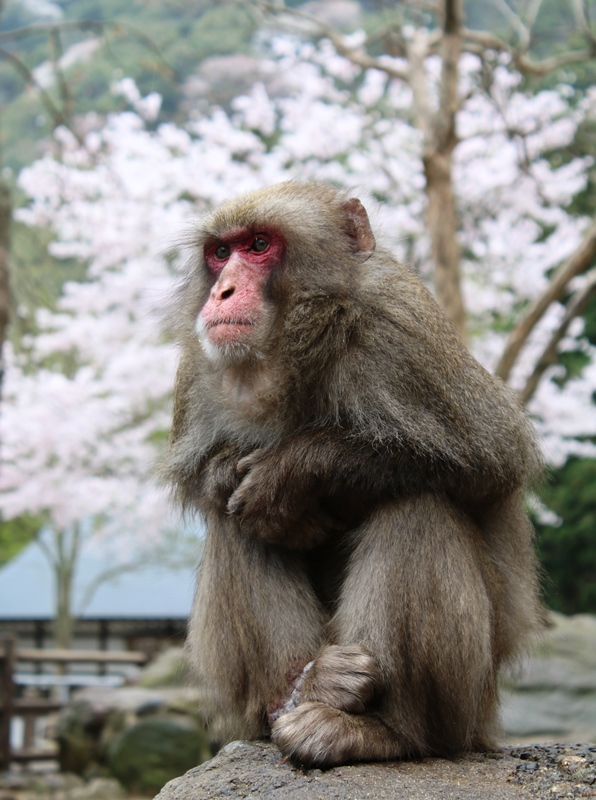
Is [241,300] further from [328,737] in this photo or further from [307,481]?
[328,737]

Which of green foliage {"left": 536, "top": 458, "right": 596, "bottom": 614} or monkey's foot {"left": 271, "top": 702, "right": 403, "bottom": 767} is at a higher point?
green foliage {"left": 536, "top": 458, "right": 596, "bottom": 614}

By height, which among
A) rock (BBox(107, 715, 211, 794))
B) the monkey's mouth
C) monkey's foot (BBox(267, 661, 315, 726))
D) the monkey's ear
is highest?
the monkey's ear

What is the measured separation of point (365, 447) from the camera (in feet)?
10.1

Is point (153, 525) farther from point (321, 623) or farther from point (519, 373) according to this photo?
point (321, 623)

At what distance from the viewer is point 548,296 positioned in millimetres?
9156

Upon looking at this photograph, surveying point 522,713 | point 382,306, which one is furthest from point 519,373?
point 382,306

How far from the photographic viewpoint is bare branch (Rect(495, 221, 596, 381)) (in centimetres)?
901

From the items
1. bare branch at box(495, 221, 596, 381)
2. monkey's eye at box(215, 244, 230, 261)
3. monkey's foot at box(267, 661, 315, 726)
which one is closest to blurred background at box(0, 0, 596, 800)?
bare branch at box(495, 221, 596, 381)

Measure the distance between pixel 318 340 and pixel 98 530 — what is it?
2143 centimetres

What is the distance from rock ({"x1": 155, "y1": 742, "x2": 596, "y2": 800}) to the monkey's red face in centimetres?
133

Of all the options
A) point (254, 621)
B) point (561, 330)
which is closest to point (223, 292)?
point (254, 621)

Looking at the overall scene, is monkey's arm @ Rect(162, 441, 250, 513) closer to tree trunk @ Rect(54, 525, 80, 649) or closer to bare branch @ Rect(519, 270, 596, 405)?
bare branch @ Rect(519, 270, 596, 405)

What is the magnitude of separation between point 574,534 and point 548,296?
21.3 ft

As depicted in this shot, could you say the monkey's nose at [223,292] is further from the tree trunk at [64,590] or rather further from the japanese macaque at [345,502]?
the tree trunk at [64,590]
